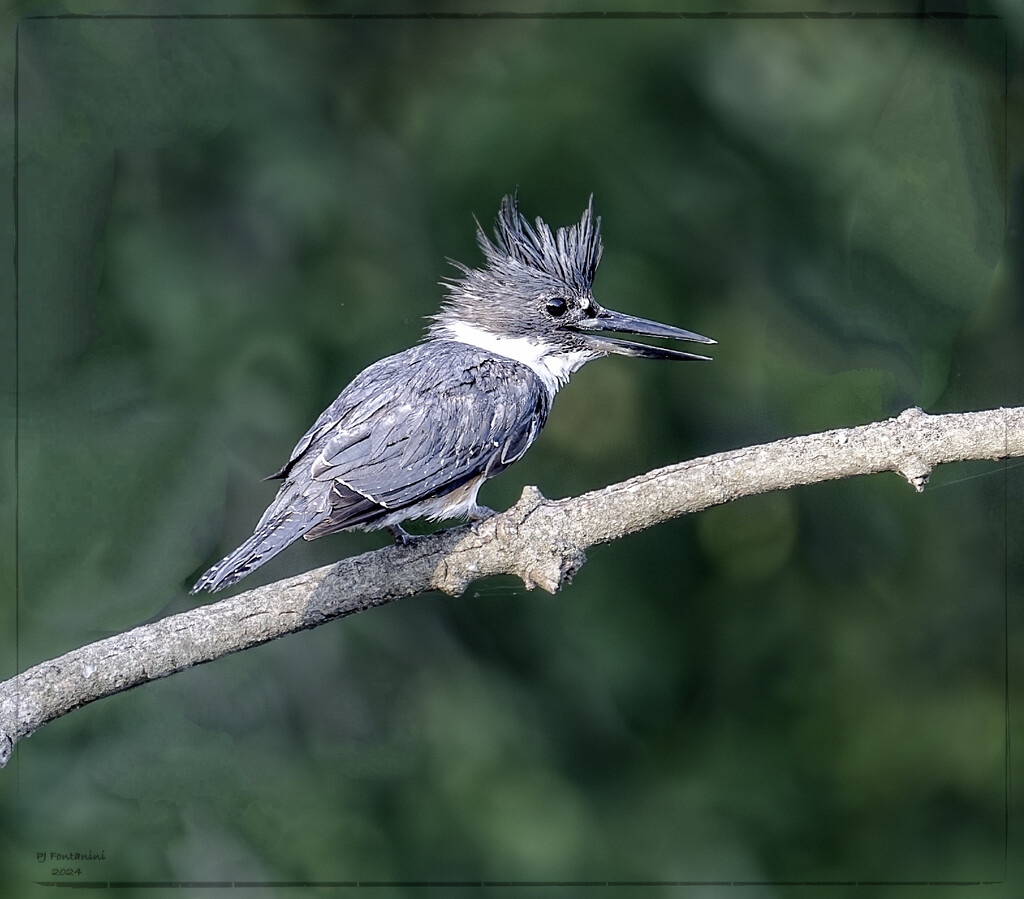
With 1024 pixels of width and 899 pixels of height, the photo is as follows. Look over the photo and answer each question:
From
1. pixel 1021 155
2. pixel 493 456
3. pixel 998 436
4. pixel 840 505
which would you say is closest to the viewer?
pixel 998 436

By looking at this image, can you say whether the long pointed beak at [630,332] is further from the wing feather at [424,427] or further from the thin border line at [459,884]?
the thin border line at [459,884]

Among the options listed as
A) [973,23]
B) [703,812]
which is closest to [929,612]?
[703,812]

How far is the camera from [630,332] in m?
2.46

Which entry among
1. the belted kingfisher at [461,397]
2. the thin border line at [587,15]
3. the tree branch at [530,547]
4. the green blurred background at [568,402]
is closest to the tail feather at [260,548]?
the belted kingfisher at [461,397]

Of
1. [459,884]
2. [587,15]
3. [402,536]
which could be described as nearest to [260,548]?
[402,536]

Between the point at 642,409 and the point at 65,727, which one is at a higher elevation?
the point at 642,409

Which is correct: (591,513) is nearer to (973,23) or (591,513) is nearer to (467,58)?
(467,58)

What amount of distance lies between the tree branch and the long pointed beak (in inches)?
18.6

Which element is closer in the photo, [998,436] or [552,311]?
[998,436]

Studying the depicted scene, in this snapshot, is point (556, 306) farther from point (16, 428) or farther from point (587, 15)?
point (16, 428)

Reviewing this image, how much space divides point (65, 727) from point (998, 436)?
2.07 meters

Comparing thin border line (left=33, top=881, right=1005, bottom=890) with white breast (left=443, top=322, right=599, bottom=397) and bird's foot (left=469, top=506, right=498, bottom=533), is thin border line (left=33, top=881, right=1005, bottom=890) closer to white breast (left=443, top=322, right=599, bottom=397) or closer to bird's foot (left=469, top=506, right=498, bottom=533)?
bird's foot (left=469, top=506, right=498, bottom=533)

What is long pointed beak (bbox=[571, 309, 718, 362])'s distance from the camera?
2422 mm

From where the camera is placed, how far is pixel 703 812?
8.83 ft
